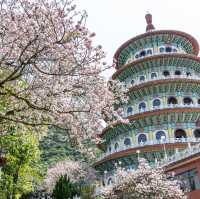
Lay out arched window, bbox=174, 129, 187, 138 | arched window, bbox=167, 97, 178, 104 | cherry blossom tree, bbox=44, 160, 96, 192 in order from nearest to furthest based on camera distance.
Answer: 1. arched window, bbox=174, 129, 187, 138
2. arched window, bbox=167, 97, 178, 104
3. cherry blossom tree, bbox=44, 160, 96, 192

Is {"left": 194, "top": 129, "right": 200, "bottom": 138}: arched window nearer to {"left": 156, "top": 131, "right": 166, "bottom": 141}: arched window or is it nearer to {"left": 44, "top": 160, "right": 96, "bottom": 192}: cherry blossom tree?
{"left": 156, "top": 131, "right": 166, "bottom": 141}: arched window

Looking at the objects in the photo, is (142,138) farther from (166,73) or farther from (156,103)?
(166,73)

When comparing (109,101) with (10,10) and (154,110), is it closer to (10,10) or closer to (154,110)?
(10,10)

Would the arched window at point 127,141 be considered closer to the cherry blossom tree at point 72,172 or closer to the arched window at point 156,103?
the arched window at point 156,103

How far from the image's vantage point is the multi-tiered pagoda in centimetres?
3897

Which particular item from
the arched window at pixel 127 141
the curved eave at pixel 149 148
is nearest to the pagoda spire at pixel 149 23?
the arched window at pixel 127 141

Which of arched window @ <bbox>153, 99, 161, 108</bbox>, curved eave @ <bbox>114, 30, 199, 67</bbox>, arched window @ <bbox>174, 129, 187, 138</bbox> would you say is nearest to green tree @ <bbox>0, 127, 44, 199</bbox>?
arched window @ <bbox>174, 129, 187, 138</bbox>

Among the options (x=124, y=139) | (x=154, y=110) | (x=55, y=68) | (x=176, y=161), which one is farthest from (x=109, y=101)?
(x=124, y=139)

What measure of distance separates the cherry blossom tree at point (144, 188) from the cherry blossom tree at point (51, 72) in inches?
493

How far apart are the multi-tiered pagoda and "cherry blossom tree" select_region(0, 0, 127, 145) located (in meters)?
22.9

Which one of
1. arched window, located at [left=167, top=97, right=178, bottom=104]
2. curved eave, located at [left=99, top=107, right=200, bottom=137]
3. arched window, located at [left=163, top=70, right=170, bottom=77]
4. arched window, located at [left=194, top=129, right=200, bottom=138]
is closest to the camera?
curved eave, located at [left=99, top=107, right=200, bottom=137]

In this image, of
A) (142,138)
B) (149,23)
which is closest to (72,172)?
(142,138)

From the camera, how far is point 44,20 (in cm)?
1014

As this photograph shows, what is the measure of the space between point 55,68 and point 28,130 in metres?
3.55
